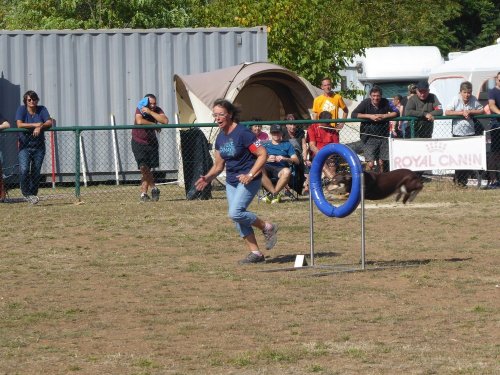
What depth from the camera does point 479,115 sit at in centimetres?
2008

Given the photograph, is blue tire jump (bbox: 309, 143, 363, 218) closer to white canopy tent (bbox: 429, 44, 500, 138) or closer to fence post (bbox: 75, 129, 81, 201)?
fence post (bbox: 75, 129, 81, 201)

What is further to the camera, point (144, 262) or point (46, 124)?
point (46, 124)

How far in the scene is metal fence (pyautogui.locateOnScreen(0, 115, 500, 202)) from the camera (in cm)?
2009

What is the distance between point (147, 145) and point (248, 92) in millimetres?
3893

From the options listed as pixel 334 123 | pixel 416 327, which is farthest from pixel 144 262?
pixel 334 123

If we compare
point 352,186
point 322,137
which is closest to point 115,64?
point 322,137

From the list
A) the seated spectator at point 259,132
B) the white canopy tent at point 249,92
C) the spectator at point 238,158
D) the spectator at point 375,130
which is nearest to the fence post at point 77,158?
the seated spectator at point 259,132

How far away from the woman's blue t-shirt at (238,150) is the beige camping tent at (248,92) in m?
9.61

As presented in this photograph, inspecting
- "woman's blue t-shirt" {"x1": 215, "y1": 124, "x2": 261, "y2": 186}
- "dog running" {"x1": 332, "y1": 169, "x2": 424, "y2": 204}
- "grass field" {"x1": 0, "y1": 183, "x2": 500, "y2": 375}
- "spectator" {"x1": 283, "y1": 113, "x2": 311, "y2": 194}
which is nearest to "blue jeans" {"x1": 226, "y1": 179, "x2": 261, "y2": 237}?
"woman's blue t-shirt" {"x1": 215, "y1": 124, "x2": 261, "y2": 186}

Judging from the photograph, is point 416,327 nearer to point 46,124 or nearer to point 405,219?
point 405,219

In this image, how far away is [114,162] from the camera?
23.8m

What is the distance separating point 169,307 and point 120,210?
8363mm

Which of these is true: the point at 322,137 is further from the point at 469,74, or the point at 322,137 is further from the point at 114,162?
the point at 469,74

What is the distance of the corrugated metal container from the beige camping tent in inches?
35.0
